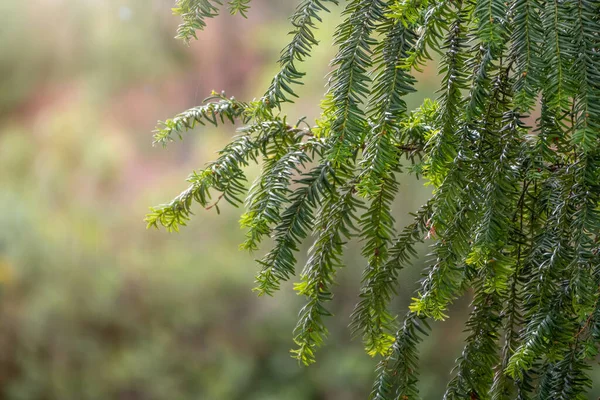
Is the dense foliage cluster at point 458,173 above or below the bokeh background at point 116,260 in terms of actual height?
below

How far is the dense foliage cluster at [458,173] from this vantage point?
47 centimetres

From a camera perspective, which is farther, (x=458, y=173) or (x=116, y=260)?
(x=116, y=260)

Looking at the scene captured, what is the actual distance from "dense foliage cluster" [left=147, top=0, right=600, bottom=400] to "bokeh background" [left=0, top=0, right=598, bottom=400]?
74.3 inches

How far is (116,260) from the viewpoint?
2793 mm

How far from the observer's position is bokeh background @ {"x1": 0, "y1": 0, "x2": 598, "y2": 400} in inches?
107

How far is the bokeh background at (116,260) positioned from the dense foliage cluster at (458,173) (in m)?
1.89

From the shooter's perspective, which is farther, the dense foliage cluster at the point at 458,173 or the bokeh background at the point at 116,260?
the bokeh background at the point at 116,260

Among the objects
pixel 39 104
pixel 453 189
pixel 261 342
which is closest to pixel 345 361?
pixel 261 342

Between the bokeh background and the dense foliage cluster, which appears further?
the bokeh background

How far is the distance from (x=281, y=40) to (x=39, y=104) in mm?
1324

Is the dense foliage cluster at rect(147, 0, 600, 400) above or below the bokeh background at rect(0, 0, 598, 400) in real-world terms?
below

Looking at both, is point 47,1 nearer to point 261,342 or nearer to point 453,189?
point 261,342

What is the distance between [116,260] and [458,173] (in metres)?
2.53

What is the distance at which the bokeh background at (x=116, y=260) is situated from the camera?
2.72 metres
